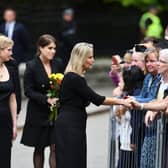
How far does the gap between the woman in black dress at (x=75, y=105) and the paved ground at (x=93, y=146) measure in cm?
264

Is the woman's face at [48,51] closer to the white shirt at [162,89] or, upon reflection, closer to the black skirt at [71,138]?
the black skirt at [71,138]

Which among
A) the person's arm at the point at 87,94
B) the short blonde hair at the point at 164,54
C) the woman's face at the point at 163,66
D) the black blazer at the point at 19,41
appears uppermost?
the black blazer at the point at 19,41

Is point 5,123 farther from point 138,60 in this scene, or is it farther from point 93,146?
point 93,146

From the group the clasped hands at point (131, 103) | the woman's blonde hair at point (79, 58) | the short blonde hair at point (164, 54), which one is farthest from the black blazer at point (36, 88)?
the short blonde hair at point (164, 54)

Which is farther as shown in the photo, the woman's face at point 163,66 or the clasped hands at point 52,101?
the clasped hands at point 52,101

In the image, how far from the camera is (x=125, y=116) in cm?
966

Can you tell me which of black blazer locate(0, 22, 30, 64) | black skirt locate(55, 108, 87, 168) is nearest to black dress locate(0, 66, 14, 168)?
black skirt locate(55, 108, 87, 168)

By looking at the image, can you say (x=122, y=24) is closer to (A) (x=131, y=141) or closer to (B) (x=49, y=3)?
(B) (x=49, y=3)

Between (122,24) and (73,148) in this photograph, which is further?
(122,24)

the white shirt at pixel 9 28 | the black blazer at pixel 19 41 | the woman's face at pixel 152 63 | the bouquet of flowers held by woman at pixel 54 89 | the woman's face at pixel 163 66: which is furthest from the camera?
the white shirt at pixel 9 28

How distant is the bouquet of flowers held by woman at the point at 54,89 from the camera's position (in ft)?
33.7

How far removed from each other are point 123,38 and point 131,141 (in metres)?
13.6

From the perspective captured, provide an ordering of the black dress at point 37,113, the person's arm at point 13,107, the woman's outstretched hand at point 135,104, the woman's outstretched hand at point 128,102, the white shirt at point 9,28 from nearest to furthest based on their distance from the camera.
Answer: the woman's outstretched hand at point 135,104 < the woman's outstretched hand at point 128,102 < the person's arm at point 13,107 < the black dress at point 37,113 < the white shirt at point 9,28

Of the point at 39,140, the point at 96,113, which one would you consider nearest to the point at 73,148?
the point at 39,140
